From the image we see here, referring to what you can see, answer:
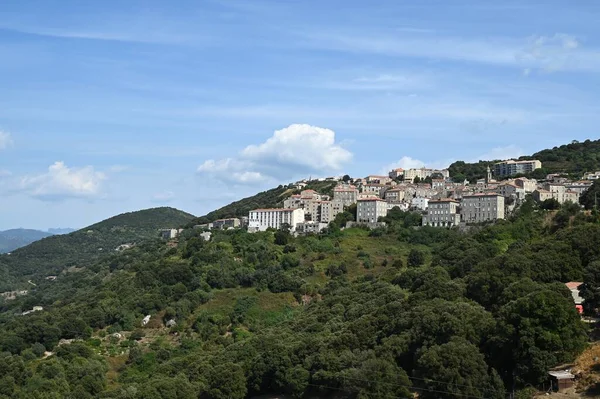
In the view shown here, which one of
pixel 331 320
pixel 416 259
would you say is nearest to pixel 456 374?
pixel 331 320

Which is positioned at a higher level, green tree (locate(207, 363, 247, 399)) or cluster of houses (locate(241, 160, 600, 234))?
cluster of houses (locate(241, 160, 600, 234))

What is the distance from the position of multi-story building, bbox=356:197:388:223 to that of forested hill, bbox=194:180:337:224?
18809 mm

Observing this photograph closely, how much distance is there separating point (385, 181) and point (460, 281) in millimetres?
63944

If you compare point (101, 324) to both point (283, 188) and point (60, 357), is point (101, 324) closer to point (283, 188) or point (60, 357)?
point (60, 357)

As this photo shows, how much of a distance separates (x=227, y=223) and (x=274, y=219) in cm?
1278

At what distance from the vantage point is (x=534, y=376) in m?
29.5

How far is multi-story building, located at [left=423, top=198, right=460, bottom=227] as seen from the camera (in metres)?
80.3

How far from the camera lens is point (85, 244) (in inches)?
6299

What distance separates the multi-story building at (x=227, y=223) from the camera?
98506 millimetres

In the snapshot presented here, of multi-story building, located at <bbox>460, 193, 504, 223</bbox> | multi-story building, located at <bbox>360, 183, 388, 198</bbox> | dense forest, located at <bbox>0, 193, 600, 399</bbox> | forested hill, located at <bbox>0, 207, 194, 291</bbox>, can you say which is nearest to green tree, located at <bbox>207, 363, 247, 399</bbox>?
dense forest, located at <bbox>0, 193, 600, 399</bbox>

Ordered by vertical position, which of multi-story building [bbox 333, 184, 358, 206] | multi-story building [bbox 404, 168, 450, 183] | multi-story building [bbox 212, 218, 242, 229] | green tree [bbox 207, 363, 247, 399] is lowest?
green tree [bbox 207, 363, 247, 399]

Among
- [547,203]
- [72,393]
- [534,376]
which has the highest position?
[547,203]

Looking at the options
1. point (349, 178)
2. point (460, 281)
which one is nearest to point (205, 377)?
point (460, 281)

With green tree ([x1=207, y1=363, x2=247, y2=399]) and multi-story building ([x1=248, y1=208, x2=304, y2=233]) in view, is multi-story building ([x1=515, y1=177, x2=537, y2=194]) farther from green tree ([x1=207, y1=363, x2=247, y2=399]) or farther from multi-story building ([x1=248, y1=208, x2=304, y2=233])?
green tree ([x1=207, y1=363, x2=247, y2=399])
